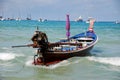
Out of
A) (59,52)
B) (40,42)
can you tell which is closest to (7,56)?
(59,52)

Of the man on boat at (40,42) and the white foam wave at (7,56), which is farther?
the white foam wave at (7,56)

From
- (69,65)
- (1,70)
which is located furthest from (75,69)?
(1,70)

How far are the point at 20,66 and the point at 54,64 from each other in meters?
2.20

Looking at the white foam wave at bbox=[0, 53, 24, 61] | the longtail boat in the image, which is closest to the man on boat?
the longtail boat

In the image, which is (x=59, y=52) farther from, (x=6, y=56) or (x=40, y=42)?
(x=6, y=56)

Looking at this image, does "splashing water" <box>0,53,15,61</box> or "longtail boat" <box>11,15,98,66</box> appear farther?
"splashing water" <box>0,53,15,61</box>

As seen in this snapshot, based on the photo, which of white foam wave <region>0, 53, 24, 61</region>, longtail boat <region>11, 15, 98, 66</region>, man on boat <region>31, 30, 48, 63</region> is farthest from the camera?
white foam wave <region>0, 53, 24, 61</region>

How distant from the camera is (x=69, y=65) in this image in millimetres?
20406

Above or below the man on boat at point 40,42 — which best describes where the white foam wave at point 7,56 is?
below

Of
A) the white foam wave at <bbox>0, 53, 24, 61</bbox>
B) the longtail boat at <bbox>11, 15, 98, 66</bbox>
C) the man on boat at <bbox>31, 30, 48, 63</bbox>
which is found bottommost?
the white foam wave at <bbox>0, 53, 24, 61</bbox>

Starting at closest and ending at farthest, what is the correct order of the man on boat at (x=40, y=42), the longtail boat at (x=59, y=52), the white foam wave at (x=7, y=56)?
the man on boat at (x=40, y=42) < the longtail boat at (x=59, y=52) < the white foam wave at (x=7, y=56)

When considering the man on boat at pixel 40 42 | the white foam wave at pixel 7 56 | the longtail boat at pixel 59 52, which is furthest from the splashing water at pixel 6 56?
the man on boat at pixel 40 42

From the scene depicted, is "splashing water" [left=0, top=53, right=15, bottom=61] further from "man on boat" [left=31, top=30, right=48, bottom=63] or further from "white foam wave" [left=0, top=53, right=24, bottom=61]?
"man on boat" [left=31, top=30, right=48, bottom=63]

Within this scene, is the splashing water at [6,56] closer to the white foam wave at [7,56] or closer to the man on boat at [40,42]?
the white foam wave at [7,56]
